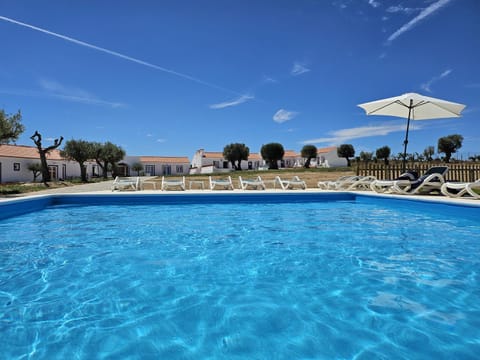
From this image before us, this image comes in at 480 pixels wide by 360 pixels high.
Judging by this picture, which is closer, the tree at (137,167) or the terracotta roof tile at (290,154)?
the tree at (137,167)

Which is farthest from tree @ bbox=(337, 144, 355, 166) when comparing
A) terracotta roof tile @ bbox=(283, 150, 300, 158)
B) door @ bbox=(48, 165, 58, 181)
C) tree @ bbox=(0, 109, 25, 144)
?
tree @ bbox=(0, 109, 25, 144)

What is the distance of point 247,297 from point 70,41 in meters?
16.0

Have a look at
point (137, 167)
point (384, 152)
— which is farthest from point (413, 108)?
point (384, 152)

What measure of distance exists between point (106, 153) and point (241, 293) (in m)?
30.1

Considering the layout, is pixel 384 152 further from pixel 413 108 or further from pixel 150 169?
pixel 413 108

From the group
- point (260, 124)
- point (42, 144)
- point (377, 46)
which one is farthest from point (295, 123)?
point (42, 144)

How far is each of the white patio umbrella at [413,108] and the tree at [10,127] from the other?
14446 mm

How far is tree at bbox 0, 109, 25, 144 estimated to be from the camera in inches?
485

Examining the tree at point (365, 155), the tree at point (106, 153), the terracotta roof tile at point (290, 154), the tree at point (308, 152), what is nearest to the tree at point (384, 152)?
the tree at point (365, 155)

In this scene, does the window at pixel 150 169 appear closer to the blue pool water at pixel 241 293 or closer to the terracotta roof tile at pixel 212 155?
the terracotta roof tile at pixel 212 155

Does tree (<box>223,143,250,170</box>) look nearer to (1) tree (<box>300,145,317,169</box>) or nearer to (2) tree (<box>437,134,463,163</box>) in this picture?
(1) tree (<box>300,145,317,169</box>)

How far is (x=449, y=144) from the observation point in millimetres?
50781

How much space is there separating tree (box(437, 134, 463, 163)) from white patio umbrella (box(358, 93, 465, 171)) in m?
49.4

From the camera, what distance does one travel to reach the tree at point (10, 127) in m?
12.3
